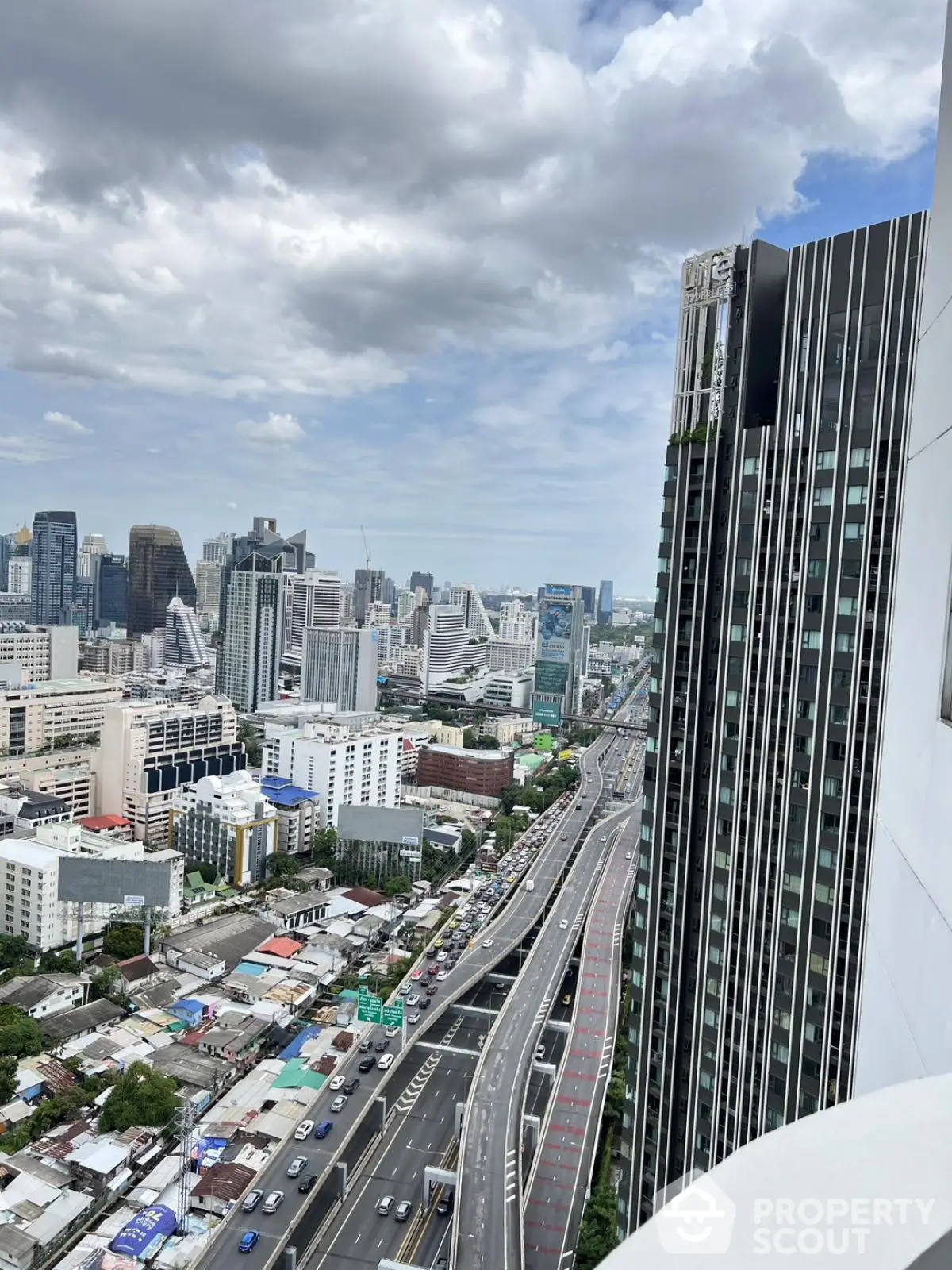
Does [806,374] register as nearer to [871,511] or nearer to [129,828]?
[871,511]

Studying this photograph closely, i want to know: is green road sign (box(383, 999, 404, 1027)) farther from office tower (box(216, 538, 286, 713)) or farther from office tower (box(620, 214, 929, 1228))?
office tower (box(216, 538, 286, 713))

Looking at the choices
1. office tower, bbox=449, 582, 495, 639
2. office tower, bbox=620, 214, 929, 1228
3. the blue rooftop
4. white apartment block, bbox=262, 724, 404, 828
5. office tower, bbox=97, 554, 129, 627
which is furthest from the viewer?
office tower, bbox=449, 582, 495, 639

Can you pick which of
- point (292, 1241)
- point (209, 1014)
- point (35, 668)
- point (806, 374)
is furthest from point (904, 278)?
point (35, 668)

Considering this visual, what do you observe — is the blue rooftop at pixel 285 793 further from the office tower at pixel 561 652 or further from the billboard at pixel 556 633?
the billboard at pixel 556 633

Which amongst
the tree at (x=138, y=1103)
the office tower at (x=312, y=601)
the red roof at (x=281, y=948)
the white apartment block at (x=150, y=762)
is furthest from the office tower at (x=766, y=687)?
the office tower at (x=312, y=601)

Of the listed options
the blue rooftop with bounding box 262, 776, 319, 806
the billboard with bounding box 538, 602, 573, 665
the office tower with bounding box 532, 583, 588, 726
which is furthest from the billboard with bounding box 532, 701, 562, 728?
the blue rooftop with bounding box 262, 776, 319, 806

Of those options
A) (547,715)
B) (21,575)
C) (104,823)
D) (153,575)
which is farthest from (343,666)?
(21,575)
